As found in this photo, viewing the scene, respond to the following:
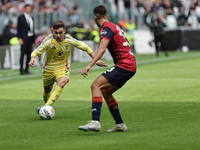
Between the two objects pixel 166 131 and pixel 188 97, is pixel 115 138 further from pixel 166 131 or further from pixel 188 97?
pixel 188 97

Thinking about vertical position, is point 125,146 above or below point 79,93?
above

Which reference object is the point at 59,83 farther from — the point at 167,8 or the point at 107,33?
the point at 167,8

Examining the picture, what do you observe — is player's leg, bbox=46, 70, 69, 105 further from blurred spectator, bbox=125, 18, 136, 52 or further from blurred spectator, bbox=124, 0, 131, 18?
blurred spectator, bbox=124, 0, 131, 18

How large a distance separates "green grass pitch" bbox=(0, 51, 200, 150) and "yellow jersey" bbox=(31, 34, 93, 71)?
35.8 inches

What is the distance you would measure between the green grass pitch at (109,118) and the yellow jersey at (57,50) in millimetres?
909

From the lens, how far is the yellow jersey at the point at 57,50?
31.1 feet

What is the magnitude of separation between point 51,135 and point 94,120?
66cm

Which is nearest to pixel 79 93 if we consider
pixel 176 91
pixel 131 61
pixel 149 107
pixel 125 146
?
pixel 176 91

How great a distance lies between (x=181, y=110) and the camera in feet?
30.7

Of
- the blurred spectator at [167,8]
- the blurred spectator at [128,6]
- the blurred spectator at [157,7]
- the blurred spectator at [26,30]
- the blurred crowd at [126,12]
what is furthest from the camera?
the blurred spectator at [167,8]

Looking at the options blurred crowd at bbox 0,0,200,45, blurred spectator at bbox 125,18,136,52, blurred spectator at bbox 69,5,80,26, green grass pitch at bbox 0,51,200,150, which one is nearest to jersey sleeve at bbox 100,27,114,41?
green grass pitch at bbox 0,51,200,150

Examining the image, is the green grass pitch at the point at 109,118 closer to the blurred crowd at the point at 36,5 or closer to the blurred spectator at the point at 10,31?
the blurred spectator at the point at 10,31

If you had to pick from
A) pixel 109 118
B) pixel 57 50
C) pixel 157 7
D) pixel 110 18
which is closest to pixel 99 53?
pixel 109 118

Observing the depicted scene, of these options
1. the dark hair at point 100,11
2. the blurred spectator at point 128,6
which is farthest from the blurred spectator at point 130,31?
the dark hair at point 100,11
